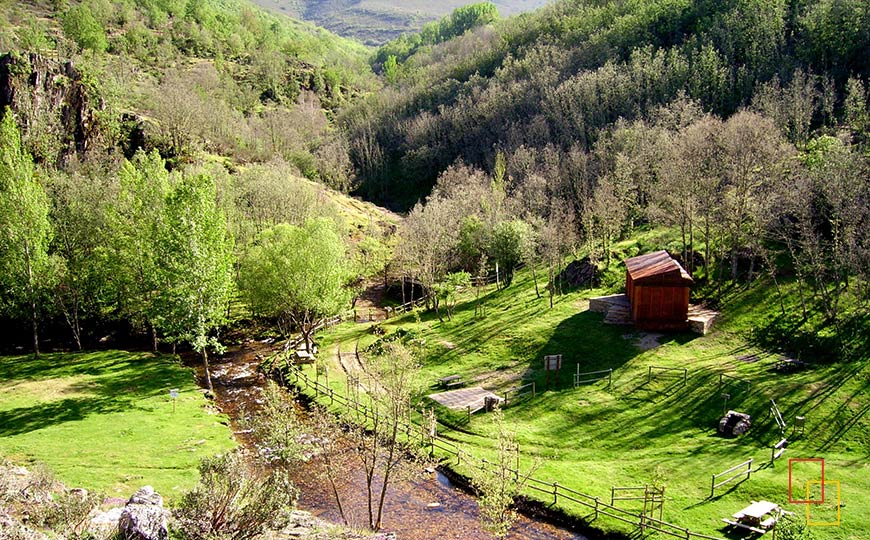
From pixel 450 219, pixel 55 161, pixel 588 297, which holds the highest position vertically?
pixel 55 161

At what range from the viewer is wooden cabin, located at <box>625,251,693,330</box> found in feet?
155

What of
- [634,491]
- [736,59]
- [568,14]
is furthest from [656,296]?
[568,14]

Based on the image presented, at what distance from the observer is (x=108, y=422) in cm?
4028

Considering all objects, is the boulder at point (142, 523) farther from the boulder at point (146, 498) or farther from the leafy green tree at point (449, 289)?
the leafy green tree at point (449, 289)

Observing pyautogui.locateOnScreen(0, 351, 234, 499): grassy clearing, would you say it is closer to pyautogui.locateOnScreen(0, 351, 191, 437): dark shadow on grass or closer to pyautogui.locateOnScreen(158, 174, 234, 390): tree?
pyautogui.locateOnScreen(0, 351, 191, 437): dark shadow on grass

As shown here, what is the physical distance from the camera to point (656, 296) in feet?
157

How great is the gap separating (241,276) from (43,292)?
1929 centimetres

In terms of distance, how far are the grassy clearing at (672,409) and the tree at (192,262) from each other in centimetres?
1256

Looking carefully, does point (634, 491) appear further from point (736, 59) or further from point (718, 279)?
point (736, 59)

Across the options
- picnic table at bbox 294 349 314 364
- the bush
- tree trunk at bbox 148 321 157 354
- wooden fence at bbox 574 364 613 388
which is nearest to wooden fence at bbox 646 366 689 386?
wooden fence at bbox 574 364 613 388

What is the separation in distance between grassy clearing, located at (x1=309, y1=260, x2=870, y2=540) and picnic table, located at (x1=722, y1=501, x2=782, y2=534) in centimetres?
93

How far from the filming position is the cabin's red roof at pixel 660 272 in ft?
155

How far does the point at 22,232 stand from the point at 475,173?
7615 centimetres

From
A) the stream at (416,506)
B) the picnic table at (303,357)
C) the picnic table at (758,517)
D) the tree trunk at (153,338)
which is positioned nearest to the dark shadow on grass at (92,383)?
the tree trunk at (153,338)
